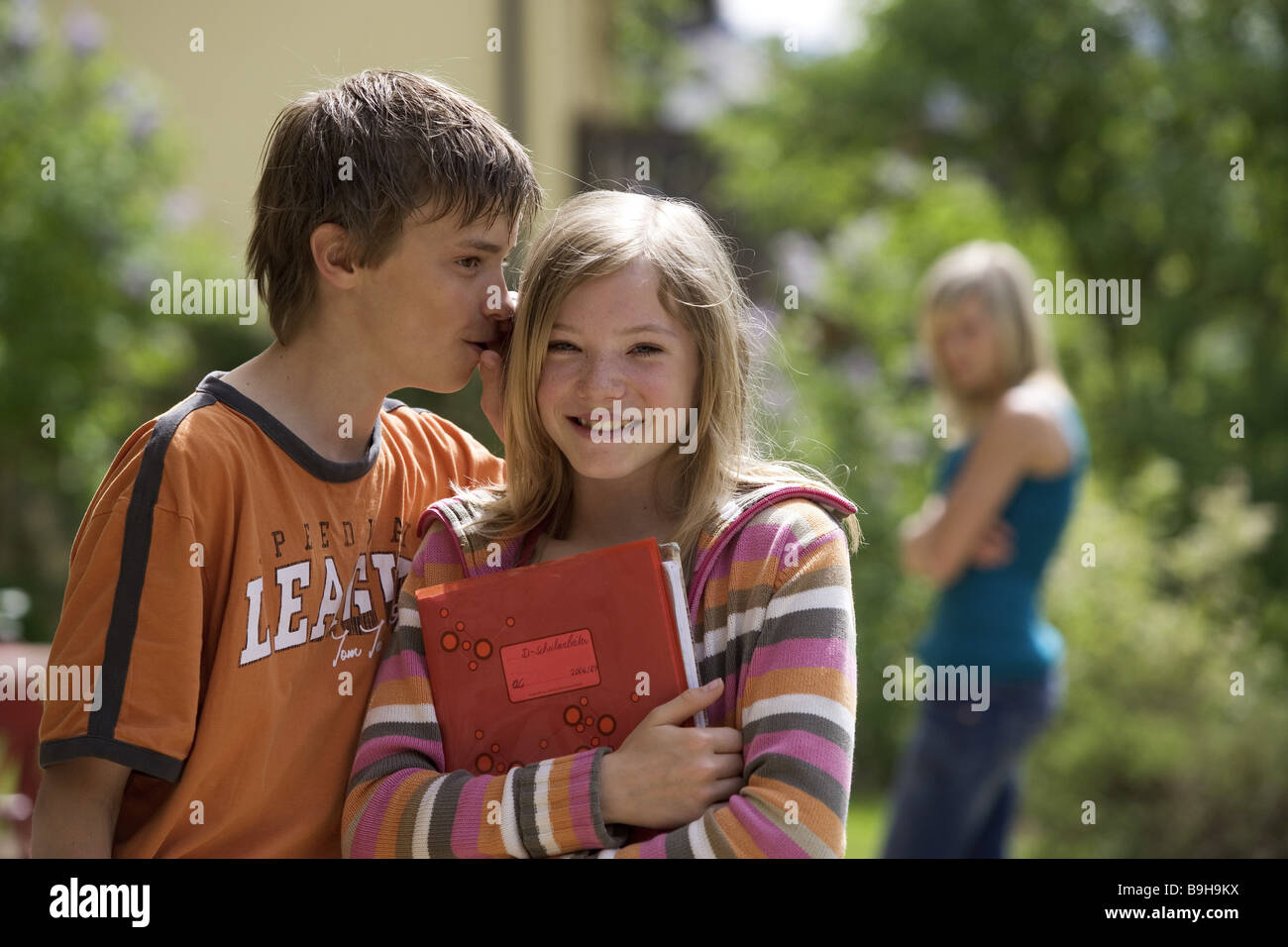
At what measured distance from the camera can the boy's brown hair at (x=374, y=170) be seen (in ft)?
6.46

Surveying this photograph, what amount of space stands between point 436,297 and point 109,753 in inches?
30.3

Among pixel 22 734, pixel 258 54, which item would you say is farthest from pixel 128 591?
pixel 258 54

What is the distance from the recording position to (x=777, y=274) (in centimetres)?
756

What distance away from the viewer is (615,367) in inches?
73.3

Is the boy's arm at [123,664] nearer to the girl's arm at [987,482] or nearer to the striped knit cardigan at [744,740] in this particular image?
the striped knit cardigan at [744,740]

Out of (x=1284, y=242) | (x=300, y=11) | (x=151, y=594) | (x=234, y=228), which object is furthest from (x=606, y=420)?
(x=1284, y=242)

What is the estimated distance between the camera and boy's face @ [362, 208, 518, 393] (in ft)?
6.57

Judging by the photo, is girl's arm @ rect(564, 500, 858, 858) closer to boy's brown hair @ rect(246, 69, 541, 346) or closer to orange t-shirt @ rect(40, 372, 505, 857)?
orange t-shirt @ rect(40, 372, 505, 857)

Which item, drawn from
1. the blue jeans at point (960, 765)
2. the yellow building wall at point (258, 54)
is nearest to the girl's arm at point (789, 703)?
the blue jeans at point (960, 765)

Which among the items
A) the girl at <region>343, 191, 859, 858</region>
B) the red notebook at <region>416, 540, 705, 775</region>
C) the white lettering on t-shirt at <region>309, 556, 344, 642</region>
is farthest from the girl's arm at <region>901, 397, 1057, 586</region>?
the white lettering on t-shirt at <region>309, 556, 344, 642</region>

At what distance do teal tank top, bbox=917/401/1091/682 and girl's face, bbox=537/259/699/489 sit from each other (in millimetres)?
2132

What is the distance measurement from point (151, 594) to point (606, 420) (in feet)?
2.06

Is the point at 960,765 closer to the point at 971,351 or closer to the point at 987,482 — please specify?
the point at 987,482

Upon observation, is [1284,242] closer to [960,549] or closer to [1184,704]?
[1184,704]
